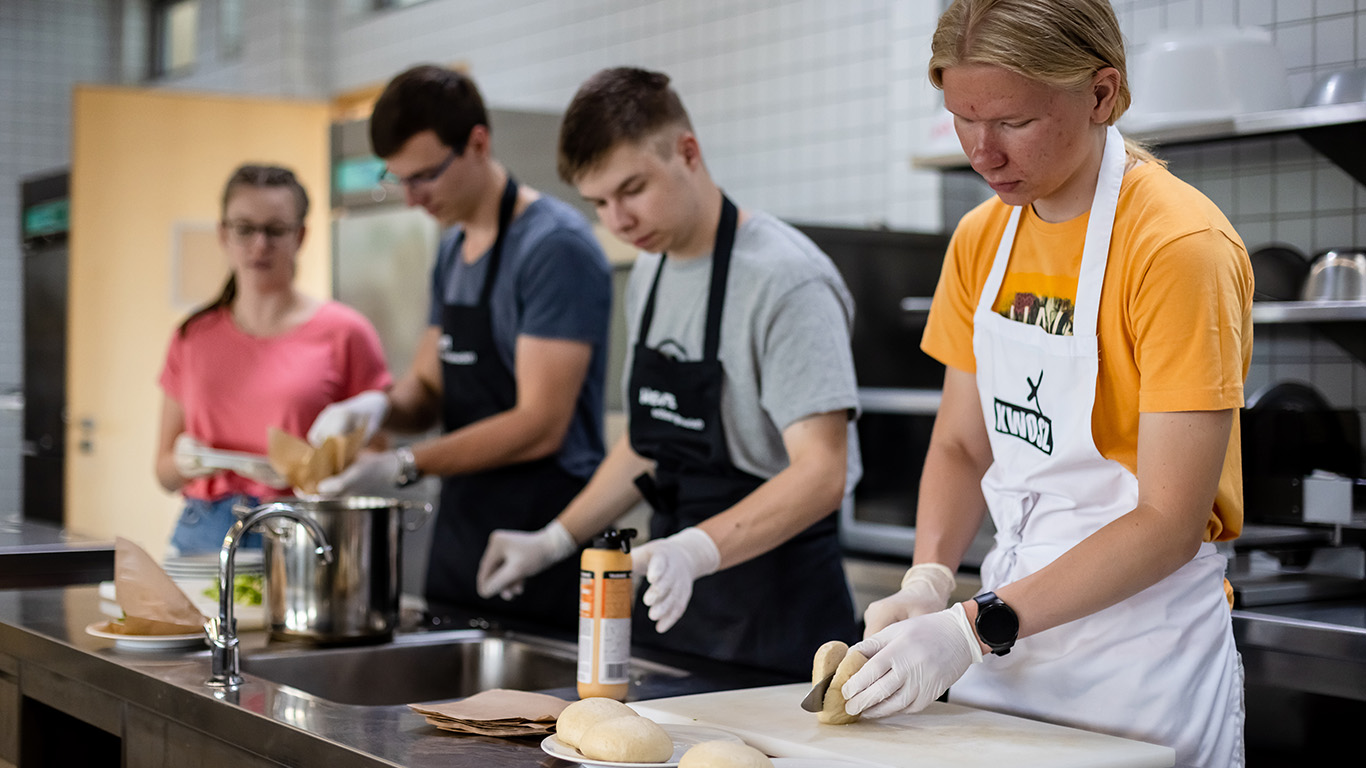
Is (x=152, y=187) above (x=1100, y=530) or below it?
above

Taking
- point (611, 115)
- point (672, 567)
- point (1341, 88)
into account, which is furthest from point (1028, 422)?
point (1341, 88)

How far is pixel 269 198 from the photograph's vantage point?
117 inches

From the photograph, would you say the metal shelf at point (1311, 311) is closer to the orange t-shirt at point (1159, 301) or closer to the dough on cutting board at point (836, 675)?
the orange t-shirt at point (1159, 301)

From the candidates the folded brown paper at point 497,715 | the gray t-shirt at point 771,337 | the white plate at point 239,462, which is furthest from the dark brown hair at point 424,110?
the folded brown paper at point 497,715

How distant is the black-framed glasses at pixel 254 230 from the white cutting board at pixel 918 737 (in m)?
1.83

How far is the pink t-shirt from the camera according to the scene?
2957mm

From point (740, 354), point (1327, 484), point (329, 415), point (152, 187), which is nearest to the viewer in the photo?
point (740, 354)

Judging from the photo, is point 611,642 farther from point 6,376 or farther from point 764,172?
point 6,376

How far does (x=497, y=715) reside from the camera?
1.43 meters

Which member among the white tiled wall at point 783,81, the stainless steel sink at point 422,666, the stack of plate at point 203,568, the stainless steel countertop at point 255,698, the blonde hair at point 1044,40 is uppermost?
the white tiled wall at point 783,81

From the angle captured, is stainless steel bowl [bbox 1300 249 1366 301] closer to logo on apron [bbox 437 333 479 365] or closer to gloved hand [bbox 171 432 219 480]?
logo on apron [bbox 437 333 479 365]

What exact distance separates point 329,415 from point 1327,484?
73.0 inches

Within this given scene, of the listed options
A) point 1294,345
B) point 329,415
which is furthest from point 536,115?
point 1294,345

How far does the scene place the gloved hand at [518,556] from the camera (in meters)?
2.20
